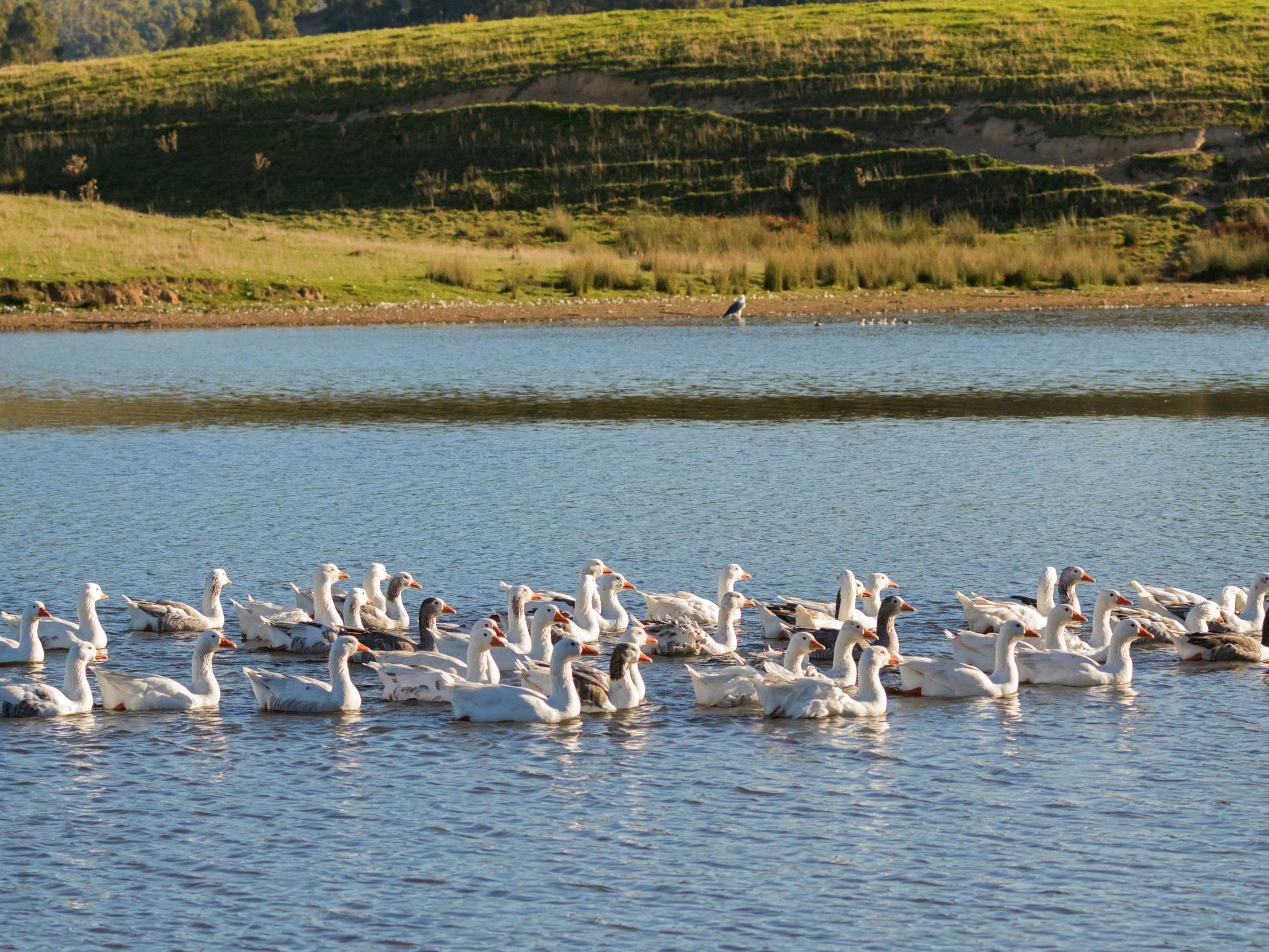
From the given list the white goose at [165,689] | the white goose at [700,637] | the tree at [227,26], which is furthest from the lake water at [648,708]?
the tree at [227,26]

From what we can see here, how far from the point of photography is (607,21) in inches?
3713

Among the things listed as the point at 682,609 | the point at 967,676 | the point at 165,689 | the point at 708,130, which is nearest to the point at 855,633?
the point at 967,676

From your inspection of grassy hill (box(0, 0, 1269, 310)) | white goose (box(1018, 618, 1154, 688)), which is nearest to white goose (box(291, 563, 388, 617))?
white goose (box(1018, 618, 1154, 688))

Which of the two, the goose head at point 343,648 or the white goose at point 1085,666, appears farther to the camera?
the white goose at point 1085,666

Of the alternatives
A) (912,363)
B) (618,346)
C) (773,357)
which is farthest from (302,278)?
(912,363)

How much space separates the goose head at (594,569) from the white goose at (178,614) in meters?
3.23

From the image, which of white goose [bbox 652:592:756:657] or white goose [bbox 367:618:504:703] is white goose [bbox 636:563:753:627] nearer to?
white goose [bbox 652:592:756:657]

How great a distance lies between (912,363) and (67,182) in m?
49.5

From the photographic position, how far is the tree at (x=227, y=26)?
14700 cm

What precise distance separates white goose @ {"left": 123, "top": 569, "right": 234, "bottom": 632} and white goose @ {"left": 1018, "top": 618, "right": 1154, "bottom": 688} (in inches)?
275

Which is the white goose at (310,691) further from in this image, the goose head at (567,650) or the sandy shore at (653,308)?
the sandy shore at (653,308)

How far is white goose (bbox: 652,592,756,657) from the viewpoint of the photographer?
47.5ft

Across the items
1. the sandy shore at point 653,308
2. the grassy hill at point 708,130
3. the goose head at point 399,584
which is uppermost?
the grassy hill at point 708,130

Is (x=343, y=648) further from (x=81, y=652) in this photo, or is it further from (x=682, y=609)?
(x=682, y=609)
